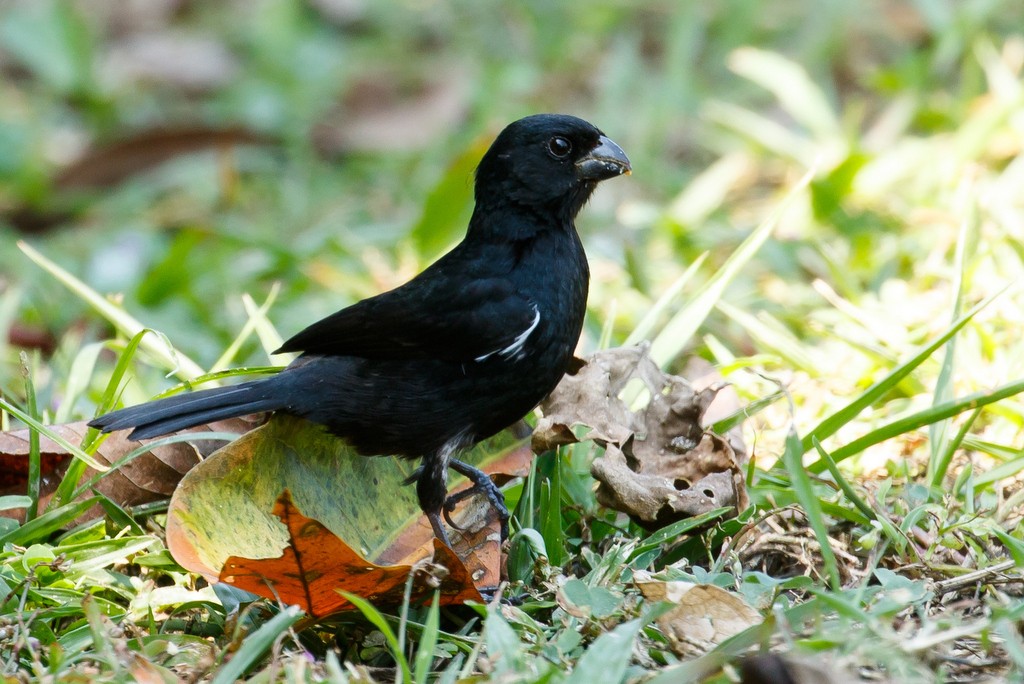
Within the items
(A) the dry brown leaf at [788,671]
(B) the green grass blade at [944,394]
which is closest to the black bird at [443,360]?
(B) the green grass blade at [944,394]

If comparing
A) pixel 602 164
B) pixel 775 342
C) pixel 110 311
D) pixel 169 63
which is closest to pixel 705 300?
pixel 775 342

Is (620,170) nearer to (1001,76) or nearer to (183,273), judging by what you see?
(183,273)

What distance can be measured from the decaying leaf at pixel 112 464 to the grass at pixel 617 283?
0.04 meters

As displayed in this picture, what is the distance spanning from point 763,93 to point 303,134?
2307 millimetres

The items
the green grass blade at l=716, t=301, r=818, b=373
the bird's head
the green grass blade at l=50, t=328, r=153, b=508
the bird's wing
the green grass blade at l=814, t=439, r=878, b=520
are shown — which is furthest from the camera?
the green grass blade at l=716, t=301, r=818, b=373

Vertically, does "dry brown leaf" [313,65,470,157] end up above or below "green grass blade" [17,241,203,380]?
above

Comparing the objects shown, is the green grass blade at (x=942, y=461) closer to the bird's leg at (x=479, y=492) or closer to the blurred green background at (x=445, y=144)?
the blurred green background at (x=445, y=144)

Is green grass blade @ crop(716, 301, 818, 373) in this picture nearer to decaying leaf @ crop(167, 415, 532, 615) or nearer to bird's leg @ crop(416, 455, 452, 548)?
decaying leaf @ crop(167, 415, 532, 615)

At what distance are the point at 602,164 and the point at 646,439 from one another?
0.82m

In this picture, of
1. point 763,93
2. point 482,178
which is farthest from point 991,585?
point 763,93

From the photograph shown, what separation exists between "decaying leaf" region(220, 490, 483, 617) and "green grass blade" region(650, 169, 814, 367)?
3.45 ft

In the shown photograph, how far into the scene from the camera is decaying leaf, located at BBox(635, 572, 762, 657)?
6.79 feet

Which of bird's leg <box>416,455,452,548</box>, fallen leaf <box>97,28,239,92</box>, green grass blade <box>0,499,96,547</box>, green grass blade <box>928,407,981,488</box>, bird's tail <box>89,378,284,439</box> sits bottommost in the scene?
green grass blade <box>0,499,96,547</box>

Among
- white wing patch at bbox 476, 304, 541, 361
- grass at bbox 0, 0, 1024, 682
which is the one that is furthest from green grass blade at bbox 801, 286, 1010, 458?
white wing patch at bbox 476, 304, 541, 361
